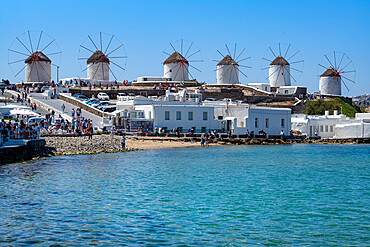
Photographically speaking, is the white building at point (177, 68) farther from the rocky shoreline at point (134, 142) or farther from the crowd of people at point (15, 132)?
the crowd of people at point (15, 132)

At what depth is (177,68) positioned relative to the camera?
85.2m

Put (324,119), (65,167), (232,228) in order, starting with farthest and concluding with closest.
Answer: (324,119), (65,167), (232,228)

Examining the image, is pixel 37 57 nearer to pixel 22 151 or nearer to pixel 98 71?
pixel 98 71

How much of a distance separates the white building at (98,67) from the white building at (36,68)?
690 centimetres

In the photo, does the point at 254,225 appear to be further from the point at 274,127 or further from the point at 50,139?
the point at 274,127

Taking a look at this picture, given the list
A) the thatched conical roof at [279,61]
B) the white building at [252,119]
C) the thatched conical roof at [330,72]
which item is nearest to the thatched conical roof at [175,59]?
the thatched conical roof at [279,61]

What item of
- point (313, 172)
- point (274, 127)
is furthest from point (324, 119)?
point (313, 172)

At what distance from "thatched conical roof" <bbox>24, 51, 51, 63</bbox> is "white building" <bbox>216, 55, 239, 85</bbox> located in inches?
1136

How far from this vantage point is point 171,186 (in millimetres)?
19828

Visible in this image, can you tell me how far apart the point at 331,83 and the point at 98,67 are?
41.3 m

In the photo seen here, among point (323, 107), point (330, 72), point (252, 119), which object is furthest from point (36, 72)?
point (330, 72)

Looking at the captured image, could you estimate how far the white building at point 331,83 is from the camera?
302 feet

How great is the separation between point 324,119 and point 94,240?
160 feet

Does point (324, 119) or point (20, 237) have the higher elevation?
point (324, 119)
